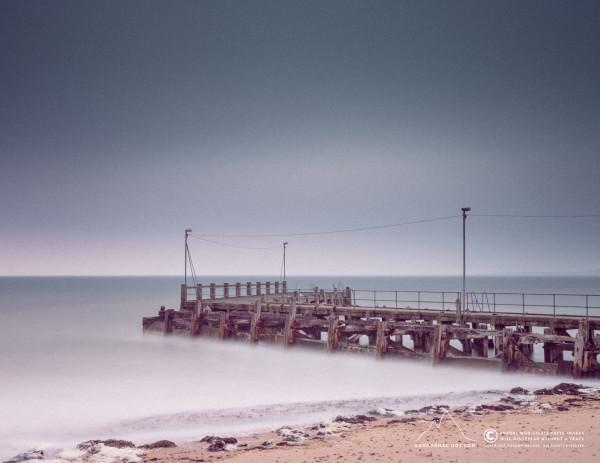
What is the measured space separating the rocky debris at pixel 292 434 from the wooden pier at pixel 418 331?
911cm

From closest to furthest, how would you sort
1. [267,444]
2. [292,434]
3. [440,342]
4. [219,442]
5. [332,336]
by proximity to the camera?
[267,444]
[219,442]
[292,434]
[440,342]
[332,336]

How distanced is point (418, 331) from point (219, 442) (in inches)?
450

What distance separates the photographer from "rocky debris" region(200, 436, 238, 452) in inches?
456

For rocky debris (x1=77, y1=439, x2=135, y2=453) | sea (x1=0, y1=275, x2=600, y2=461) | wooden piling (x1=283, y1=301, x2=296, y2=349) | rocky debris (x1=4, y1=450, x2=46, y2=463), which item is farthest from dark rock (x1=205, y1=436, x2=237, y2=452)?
wooden piling (x1=283, y1=301, x2=296, y2=349)

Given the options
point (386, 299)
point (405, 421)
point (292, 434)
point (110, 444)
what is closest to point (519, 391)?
point (405, 421)

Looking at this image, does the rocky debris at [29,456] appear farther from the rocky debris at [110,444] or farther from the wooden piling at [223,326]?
the wooden piling at [223,326]

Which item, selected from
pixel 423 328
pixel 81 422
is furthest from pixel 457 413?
pixel 81 422

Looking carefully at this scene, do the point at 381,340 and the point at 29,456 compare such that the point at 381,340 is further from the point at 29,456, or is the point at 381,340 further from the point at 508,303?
the point at 508,303

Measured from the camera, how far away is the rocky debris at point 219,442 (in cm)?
1159

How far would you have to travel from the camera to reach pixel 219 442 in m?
11.9

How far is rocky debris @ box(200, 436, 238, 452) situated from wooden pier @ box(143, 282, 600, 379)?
10420 mm

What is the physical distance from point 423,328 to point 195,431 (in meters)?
10.5

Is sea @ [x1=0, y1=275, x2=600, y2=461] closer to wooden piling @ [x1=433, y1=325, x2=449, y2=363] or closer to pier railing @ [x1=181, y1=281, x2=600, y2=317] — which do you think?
wooden piling @ [x1=433, y1=325, x2=449, y2=363]

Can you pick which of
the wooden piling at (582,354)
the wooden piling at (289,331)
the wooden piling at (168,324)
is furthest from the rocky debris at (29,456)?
the wooden piling at (168,324)
